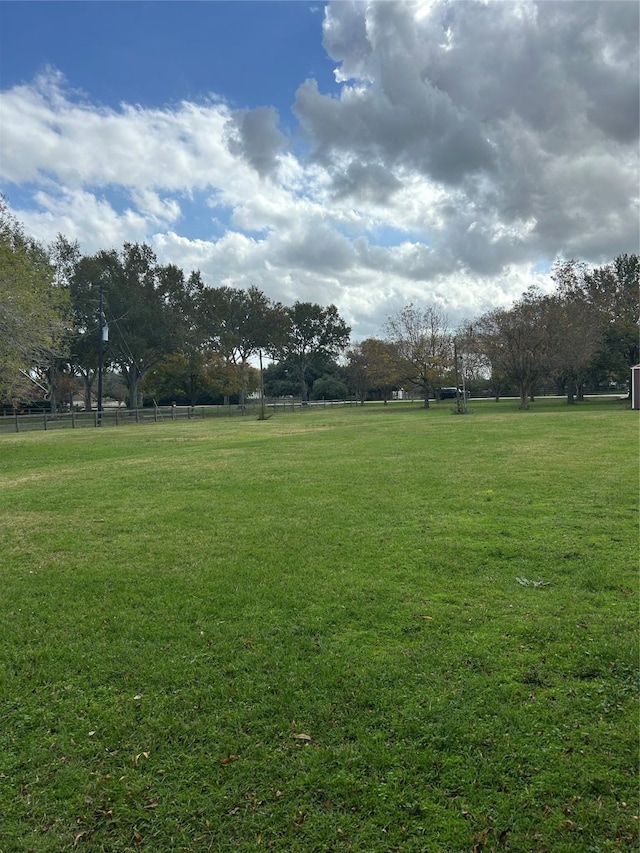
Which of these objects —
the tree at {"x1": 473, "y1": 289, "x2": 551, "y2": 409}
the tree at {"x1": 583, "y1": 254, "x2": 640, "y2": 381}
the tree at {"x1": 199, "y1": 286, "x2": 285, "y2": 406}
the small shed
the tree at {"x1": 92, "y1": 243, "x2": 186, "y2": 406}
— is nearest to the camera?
the small shed

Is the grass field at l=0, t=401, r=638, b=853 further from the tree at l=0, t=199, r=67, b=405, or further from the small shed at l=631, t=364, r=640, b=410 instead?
the small shed at l=631, t=364, r=640, b=410

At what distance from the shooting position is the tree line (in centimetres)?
1891

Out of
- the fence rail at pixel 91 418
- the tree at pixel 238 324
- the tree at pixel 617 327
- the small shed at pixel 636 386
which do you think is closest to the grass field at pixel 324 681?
the small shed at pixel 636 386

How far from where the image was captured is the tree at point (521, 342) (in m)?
32.3

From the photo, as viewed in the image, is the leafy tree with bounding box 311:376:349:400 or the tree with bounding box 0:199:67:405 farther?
the leafy tree with bounding box 311:376:349:400

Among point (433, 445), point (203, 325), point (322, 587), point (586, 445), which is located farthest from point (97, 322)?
point (322, 587)

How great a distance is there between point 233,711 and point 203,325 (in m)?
48.0

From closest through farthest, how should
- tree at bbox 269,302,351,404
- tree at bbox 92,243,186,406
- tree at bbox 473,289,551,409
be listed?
tree at bbox 473,289,551,409, tree at bbox 92,243,186,406, tree at bbox 269,302,351,404

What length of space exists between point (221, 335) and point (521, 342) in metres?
29.9

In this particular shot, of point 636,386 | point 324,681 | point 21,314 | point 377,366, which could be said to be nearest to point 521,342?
point 636,386

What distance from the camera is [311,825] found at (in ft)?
6.69

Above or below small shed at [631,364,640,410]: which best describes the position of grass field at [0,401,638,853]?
below

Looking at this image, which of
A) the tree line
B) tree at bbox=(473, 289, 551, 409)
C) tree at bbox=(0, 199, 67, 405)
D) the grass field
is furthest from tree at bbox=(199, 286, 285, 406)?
the grass field

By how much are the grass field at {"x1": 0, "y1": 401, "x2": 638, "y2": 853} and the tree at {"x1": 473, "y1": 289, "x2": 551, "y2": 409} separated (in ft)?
92.1
